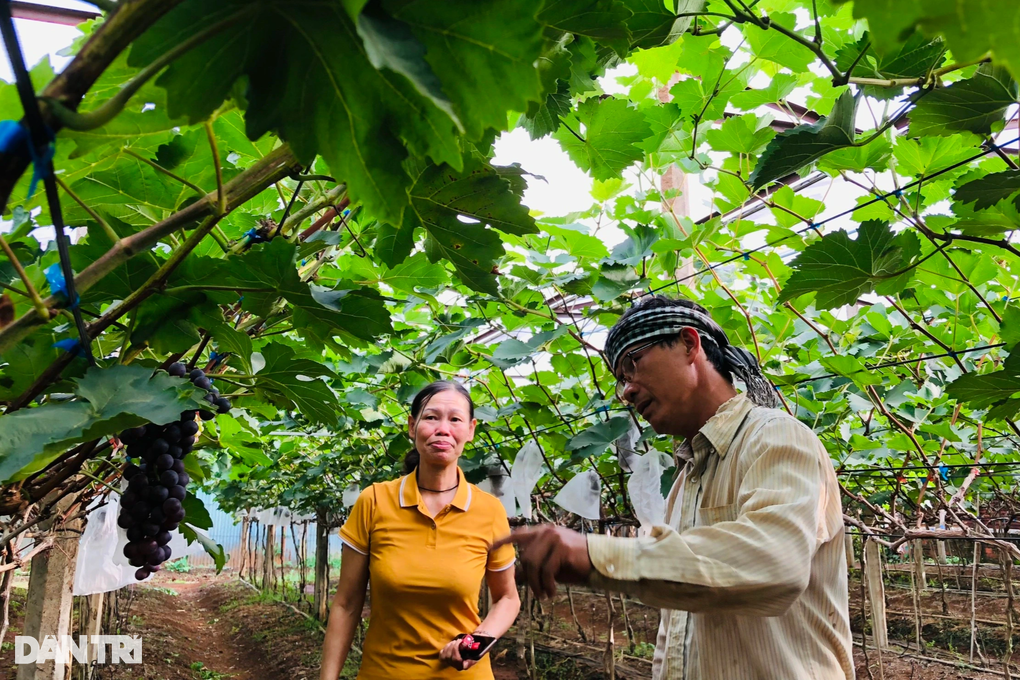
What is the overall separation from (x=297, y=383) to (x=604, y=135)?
2.57 ft

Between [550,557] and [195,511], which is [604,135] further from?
[195,511]

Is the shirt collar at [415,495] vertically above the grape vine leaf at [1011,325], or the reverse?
the grape vine leaf at [1011,325]

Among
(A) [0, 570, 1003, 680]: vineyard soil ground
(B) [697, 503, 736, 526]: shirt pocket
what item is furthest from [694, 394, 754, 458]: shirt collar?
(A) [0, 570, 1003, 680]: vineyard soil ground

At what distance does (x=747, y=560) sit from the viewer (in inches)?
34.8

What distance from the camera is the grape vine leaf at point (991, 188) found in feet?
3.69

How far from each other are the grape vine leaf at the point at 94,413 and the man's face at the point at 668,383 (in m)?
0.84

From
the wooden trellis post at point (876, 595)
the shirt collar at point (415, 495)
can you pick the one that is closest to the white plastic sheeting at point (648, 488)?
the shirt collar at point (415, 495)

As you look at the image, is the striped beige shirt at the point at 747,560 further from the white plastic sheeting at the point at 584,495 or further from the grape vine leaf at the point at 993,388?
the white plastic sheeting at the point at 584,495

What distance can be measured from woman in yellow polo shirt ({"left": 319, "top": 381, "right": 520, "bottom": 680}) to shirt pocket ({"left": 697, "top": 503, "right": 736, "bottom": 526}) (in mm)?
764

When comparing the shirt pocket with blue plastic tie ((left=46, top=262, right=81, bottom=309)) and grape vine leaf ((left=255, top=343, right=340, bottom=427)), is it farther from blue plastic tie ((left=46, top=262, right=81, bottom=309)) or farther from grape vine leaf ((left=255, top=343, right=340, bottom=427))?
blue plastic tie ((left=46, top=262, right=81, bottom=309))

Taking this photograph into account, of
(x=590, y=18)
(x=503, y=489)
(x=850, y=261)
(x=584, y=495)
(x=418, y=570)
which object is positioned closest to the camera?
(x=590, y=18)

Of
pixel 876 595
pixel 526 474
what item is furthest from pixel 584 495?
pixel 876 595

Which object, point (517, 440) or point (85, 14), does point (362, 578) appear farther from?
point (85, 14)

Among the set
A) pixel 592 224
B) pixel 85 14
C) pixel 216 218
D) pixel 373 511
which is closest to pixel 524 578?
pixel 216 218
